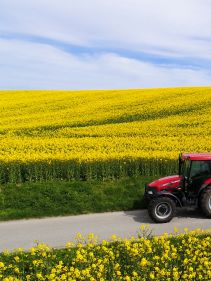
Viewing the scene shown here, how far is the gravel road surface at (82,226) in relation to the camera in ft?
34.9

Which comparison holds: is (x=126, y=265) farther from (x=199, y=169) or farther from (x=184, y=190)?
(x=199, y=169)

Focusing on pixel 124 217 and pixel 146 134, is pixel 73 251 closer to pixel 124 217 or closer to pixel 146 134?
pixel 124 217

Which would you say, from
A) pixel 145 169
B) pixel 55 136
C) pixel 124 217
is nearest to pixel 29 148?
pixel 55 136

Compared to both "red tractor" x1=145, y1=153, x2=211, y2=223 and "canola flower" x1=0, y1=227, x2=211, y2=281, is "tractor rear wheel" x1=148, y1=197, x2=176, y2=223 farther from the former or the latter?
"canola flower" x1=0, y1=227, x2=211, y2=281

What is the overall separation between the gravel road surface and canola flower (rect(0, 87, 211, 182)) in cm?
382

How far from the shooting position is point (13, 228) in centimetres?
1158

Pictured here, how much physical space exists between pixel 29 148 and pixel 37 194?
6.30m

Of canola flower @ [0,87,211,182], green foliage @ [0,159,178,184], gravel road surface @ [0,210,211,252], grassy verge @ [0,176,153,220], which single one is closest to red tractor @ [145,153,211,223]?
gravel road surface @ [0,210,211,252]

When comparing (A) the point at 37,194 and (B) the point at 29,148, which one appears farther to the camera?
(B) the point at 29,148

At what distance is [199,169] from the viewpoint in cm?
1248

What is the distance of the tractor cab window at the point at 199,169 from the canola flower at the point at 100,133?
4.28m

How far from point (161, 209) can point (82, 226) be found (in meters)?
2.27

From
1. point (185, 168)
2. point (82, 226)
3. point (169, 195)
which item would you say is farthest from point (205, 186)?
point (82, 226)

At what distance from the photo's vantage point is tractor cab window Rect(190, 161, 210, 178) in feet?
40.7
